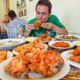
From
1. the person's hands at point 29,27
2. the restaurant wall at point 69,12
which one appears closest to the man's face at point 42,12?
the person's hands at point 29,27

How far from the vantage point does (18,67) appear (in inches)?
20.7

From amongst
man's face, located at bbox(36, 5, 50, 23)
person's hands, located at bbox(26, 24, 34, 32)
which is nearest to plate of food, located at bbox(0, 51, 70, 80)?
person's hands, located at bbox(26, 24, 34, 32)

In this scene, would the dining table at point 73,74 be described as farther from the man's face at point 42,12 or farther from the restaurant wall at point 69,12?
the restaurant wall at point 69,12

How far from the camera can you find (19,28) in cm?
140

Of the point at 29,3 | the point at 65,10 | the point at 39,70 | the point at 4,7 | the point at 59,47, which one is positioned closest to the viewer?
the point at 39,70

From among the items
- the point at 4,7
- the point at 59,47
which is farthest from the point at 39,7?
the point at 4,7

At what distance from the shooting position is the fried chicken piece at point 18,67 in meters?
0.51

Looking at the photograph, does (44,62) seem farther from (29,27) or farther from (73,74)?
(29,27)

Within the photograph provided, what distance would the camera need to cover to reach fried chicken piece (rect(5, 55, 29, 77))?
0.51 m

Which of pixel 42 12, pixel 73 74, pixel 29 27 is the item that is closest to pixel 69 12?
pixel 42 12

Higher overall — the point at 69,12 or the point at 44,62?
the point at 69,12

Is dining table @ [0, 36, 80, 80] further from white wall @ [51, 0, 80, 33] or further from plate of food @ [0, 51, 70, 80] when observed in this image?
white wall @ [51, 0, 80, 33]

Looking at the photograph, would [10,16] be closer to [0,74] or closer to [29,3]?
[29,3]

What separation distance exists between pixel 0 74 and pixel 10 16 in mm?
2734
